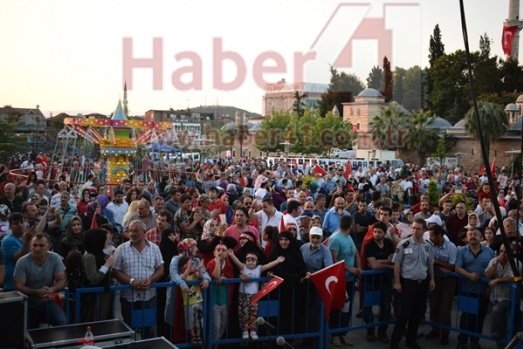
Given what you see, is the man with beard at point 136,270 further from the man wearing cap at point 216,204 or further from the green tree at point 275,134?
the green tree at point 275,134

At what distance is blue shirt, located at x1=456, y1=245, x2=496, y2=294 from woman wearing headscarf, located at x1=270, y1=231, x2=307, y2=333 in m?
1.98

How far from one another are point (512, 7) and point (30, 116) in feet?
283

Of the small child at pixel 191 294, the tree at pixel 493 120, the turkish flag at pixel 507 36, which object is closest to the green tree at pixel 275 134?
the tree at pixel 493 120

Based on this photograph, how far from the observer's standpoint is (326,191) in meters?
15.3

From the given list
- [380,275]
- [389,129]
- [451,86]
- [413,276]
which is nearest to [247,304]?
[380,275]

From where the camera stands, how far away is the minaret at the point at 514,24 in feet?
206

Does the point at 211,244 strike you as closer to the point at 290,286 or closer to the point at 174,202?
the point at 290,286

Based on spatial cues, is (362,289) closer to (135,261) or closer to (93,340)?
(135,261)

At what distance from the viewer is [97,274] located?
5637 millimetres

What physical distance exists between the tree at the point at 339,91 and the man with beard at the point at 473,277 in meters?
79.2

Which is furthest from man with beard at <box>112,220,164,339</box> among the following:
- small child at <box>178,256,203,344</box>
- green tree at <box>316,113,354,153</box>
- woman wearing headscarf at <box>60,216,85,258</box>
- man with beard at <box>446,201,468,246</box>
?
green tree at <box>316,113,354,153</box>

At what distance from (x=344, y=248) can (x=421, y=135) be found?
46.7 meters

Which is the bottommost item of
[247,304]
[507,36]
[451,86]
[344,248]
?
[247,304]

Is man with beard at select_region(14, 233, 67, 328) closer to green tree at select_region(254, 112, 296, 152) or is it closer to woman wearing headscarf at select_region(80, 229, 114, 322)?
woman wearing headscarf at select_region(80, 229, 114, 322)
